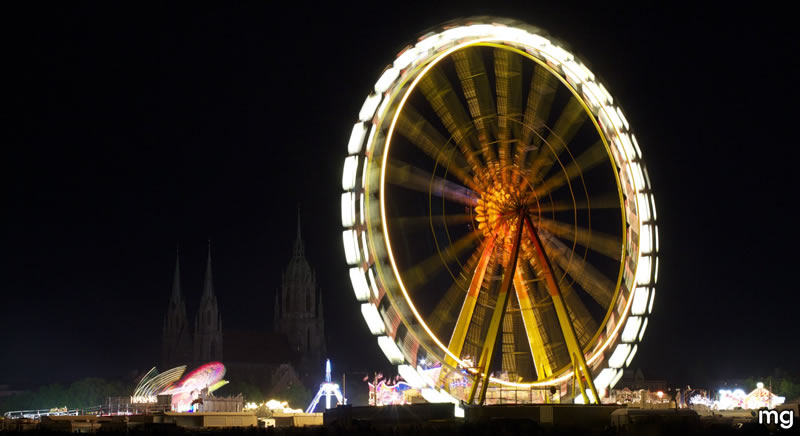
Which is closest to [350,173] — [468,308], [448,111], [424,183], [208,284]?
[424,183]

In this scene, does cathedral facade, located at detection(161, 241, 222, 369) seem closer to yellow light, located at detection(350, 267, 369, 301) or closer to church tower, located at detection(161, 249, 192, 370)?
church tower, located at detection(161, 249, 192, 370)

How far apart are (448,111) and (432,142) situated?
1.05 metres

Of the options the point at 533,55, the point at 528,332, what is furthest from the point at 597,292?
the point at 533,55

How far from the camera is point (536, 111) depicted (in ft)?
94.6

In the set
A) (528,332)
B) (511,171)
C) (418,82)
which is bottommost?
(528,332)

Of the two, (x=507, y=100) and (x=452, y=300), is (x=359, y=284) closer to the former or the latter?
(x=452, y=300)

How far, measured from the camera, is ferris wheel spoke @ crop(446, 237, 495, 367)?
2584cm

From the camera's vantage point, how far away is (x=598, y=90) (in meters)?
29.9

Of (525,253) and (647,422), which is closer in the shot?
(647,422)

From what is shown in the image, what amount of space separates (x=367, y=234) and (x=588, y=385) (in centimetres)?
786

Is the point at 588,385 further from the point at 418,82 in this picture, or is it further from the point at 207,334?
the point at 207,334

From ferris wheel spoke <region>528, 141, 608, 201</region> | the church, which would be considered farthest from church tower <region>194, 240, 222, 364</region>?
ferris wheel spoke <region>528, 141, 608, 201</region>

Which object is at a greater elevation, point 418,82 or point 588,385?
point 418,82

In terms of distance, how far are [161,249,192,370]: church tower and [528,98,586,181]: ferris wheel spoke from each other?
10515 centimetres
